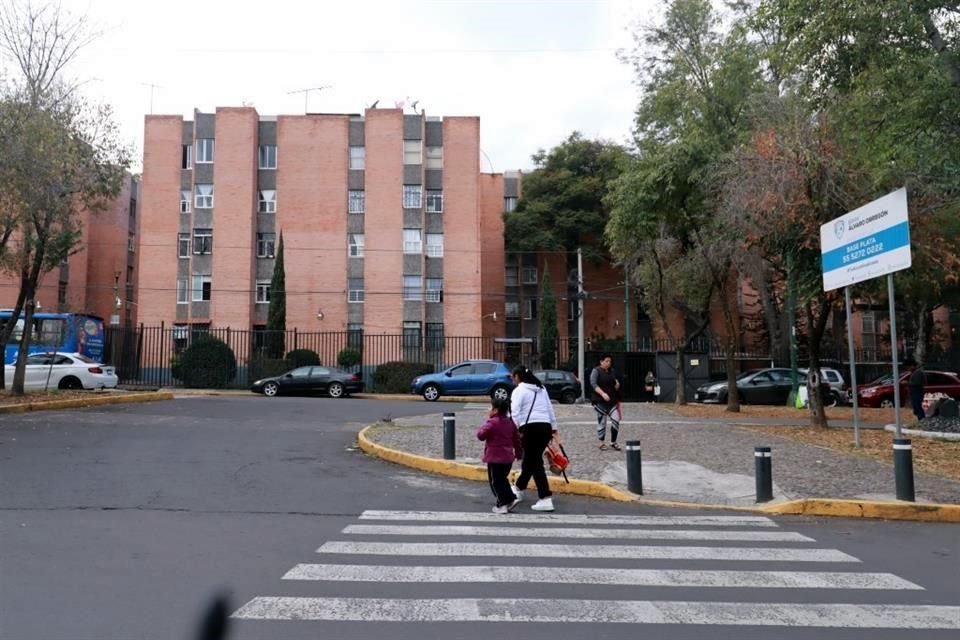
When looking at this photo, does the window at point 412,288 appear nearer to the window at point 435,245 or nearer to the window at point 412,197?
the window at point 435,245

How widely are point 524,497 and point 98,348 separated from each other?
85.1 feet

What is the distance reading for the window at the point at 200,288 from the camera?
4347 centimetres

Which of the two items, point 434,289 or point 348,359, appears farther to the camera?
point 434,289

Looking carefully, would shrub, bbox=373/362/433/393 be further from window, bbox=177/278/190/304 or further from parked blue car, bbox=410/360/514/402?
window, bbox=177/278/190/304

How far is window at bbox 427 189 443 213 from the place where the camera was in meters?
45.0

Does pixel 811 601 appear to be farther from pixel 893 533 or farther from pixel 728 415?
pixel 728 415

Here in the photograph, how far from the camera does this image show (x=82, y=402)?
63.5 feet

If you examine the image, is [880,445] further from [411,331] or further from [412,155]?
[412,155]

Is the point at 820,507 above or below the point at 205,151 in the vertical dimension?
below

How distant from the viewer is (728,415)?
2245cm

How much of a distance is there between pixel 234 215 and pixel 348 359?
41.8ft

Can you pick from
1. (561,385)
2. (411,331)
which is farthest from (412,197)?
(561,385)

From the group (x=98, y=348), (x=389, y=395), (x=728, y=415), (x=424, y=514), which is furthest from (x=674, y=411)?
(x=98, y=348)

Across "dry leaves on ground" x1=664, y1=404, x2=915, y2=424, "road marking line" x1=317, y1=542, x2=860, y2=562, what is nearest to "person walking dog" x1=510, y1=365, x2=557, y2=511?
"road marking line" x1=317, y1=542, x2=860, y2=562
